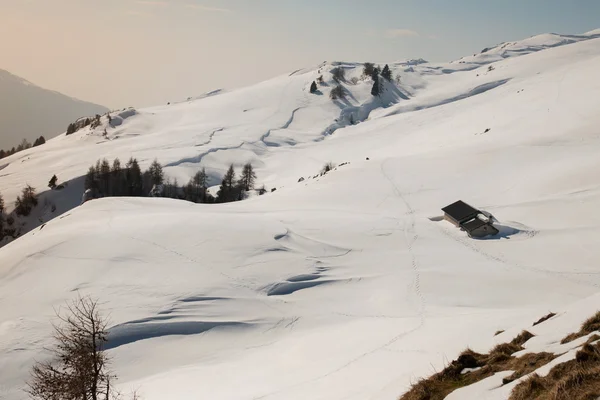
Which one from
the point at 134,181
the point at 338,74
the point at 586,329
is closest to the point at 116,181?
the point at 134,181

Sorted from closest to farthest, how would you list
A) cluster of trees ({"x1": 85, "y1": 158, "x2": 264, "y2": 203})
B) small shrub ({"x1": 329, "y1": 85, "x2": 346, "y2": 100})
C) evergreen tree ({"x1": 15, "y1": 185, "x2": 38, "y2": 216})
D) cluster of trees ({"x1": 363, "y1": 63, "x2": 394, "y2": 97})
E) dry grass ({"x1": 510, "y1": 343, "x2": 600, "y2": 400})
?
dry grass ({"x1": 510, "y1": 343, "x2": 600, "y2": 400})
evergreen tree ({"x1": 15, "y1": 185, "x2": 38, "y2": 216})
cluster of trees ({"x1": 85, "y1": 158, "x2": 264, "y2": 203})
small shrub ({"x1": 329, "y1": 85, "x2": 346, "y2": 100})
cluster of trees ({"x1": 363, "y1": 63, "x2": 394, "y2": 97})

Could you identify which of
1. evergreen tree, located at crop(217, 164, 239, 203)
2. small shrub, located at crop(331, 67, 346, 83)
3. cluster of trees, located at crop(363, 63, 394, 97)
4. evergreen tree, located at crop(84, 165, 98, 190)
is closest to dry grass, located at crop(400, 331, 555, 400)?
evergreen tree, located at crop(217, 164, 239, 203)

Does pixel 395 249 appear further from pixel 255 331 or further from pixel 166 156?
pixel 166 156

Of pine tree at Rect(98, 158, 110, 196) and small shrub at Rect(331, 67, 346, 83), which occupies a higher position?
small shrub at Rect(331, 67, 346, 83)

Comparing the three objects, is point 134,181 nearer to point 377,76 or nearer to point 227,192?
point 227,192

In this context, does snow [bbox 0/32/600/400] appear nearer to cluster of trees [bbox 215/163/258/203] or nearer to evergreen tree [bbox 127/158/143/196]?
cluster of trees [bbox 215/163/258/203]

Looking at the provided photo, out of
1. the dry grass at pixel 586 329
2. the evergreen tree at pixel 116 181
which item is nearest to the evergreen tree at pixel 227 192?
the evergreen tree at pixel 116 181
